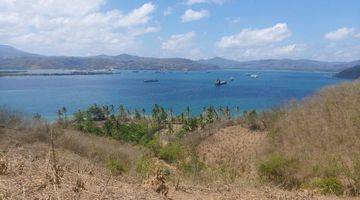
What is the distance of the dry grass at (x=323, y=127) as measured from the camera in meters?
34.3

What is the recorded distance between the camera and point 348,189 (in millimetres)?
10500

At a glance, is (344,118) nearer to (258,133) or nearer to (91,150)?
(258,133)

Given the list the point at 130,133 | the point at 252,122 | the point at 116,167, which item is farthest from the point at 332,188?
the point at 130,133

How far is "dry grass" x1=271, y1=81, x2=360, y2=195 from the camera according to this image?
34.3m

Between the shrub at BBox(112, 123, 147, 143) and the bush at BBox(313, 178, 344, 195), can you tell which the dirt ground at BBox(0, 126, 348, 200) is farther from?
the shrub at BBox(112, 123, 147, 143)

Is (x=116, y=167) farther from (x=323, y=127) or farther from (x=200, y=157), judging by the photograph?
(x=200, y=157)

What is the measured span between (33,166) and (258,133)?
151 feet

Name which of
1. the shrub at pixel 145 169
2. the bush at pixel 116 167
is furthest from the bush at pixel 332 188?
the bush at pixel 116 167

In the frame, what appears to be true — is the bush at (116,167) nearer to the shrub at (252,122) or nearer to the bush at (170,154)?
the bush at (170,154)

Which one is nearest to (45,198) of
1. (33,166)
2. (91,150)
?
(33,166)

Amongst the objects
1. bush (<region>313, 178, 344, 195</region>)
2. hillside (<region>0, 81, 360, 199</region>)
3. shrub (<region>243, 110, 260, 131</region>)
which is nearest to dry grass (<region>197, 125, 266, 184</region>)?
hillside (<region>0, 81, 360, 199</region>)

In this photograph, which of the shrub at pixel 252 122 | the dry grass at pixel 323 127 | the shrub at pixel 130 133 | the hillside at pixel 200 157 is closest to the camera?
the hillside at pixel 200 157

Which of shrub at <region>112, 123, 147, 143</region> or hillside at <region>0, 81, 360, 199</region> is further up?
hillside at <region>0, 81, 360, 199</region>

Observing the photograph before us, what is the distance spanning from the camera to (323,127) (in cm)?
4031
